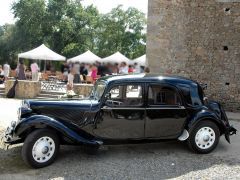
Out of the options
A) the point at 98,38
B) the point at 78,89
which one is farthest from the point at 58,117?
the point at 98,38

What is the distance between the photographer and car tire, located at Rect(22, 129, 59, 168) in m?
5.79

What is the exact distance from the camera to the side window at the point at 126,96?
6.46 m

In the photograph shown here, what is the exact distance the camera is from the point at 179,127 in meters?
6.78

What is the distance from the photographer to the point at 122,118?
640cm

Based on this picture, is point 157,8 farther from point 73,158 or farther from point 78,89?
point 73,158

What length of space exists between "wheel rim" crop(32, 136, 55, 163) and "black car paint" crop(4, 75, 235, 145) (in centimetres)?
22

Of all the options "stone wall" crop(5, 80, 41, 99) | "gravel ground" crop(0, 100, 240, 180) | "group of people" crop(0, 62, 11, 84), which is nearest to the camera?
"gravel ground" crop(0, 100, 240, 180)

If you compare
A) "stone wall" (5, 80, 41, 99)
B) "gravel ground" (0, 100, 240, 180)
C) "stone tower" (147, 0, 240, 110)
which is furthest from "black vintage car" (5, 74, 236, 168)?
"stone wall" (5, 80, 41, 99)

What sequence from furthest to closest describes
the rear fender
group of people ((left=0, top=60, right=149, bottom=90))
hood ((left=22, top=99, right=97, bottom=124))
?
group of people ((left=0, top=60, right=149, bottom=90)) → the rear fender → hood ((left=22, top=99, right=97, bottom=124))

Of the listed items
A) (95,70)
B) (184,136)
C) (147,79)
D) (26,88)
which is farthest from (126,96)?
(95,70)

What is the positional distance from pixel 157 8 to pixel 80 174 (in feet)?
30.1

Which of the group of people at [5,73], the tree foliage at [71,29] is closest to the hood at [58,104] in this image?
the group of people at [5,73]

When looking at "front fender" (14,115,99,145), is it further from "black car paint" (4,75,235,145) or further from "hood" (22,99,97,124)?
"hood" (22,99,97,124)

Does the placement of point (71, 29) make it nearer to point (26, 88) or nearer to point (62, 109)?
point (26, 88)
